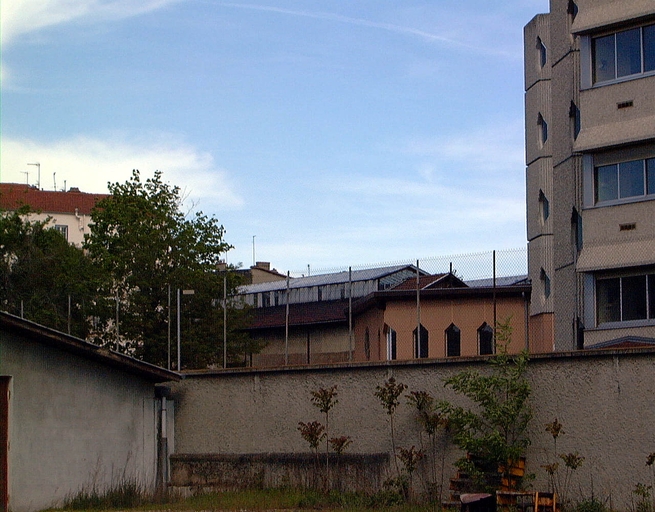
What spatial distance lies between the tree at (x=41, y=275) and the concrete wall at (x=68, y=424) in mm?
14638

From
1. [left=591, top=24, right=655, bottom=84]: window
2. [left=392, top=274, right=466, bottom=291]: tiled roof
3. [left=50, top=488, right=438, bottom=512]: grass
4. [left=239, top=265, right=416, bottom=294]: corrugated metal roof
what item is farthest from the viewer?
[left=239, top=265, right=416, bottom=294]: corrugated metal roof

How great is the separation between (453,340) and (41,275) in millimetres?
23584

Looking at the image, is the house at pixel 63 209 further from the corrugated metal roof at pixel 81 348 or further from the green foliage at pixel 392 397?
the green foliage at pixel 392 397

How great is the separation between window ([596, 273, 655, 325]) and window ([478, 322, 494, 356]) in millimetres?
7490

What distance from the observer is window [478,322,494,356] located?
37.1 metres

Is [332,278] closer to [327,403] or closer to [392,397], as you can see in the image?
[327,403]

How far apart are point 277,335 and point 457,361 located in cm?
2613

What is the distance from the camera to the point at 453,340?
125 ft

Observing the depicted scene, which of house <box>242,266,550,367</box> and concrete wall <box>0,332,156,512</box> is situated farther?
house <box>242,266,550,367</box>

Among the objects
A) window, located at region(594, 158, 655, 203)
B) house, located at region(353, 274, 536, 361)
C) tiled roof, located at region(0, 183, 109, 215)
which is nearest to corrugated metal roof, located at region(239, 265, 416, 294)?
house, located at region(353, 274, 536, 361)

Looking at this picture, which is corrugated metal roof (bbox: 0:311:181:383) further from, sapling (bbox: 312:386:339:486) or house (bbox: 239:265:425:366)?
house (bbox: 239:265:425:366)

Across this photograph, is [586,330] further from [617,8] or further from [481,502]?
[481,502]

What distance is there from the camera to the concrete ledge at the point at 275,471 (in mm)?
19844

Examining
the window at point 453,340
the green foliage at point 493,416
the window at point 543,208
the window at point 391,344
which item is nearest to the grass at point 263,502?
the green foliage at point 493,416
